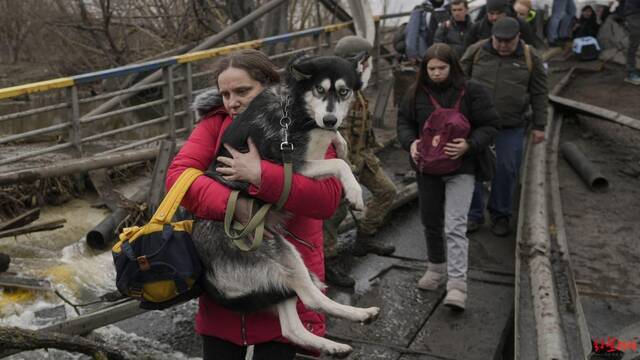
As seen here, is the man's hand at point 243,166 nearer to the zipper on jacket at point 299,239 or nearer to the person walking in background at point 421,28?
the zipper on jacket at point 299,239

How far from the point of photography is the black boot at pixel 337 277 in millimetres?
5887

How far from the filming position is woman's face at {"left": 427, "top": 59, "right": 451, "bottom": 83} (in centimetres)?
532

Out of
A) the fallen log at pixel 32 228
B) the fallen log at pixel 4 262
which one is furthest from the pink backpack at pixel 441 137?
the fallen log at pixel 4 262

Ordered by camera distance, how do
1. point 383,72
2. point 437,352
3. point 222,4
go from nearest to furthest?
point 437,352 < point 383,72 < point 222,4

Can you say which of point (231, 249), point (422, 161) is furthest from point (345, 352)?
point (422, 161)

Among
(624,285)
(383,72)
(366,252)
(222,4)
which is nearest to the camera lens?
(624,285)

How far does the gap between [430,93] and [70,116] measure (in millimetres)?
4017

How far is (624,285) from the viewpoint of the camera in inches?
233

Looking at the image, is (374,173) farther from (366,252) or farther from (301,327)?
(301,327)

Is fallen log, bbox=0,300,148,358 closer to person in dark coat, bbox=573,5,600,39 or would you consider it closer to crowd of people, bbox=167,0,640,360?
crowd of people, bbox=167,0,640,360

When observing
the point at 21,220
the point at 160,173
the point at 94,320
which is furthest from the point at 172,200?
the point at 21,220

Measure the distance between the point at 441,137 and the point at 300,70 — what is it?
2.81 meters

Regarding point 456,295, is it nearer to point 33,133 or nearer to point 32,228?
point 32,228

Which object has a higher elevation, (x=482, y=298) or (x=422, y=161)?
(x=422, y=161)
